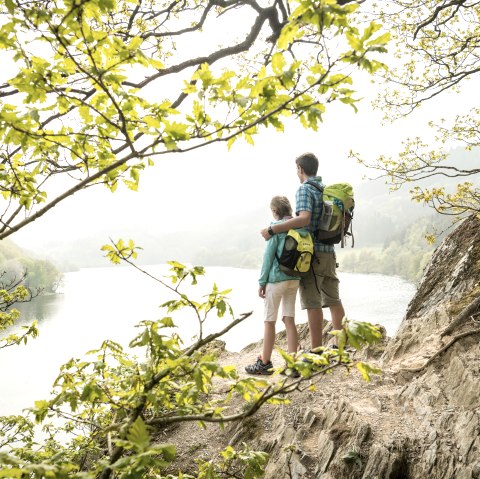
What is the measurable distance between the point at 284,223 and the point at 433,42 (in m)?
5.00

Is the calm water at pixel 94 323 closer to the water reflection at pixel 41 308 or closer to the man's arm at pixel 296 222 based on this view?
the water reflection at pixel 41 308

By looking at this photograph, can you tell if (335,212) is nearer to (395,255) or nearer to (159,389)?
(159,389)

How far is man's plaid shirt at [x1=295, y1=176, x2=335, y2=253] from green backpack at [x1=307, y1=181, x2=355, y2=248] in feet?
0.17

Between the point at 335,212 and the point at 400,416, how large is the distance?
2265mm

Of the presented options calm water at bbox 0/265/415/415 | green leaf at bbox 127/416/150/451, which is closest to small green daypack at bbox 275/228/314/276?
green leaf at bbox 127/416/150/451

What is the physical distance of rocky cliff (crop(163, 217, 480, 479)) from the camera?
125 inches

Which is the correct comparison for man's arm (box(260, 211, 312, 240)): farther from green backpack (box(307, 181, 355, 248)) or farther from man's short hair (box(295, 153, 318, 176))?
man's short hair (box(295, 153, 318, 176))

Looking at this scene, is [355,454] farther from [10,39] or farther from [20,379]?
[20,379]

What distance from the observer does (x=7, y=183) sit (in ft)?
7.85

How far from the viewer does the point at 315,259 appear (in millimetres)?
4906

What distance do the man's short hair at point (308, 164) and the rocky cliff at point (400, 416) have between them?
2.42m

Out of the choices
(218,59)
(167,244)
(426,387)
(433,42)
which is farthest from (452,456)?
(167,244)

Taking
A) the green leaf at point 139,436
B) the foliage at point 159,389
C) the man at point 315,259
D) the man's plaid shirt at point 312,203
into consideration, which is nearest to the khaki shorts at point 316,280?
the man at point 315,259

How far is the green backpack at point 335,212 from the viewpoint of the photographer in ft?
15.4
